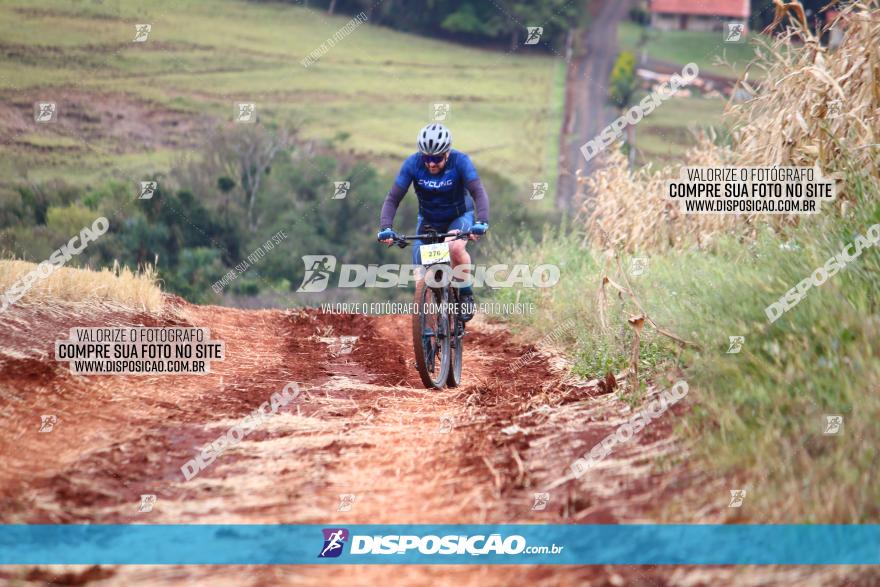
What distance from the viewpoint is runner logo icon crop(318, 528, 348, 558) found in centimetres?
440

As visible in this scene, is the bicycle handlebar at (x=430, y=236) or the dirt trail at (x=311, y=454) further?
the bicycle handlebar at (x=430, y=236)

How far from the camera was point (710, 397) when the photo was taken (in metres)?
5.48

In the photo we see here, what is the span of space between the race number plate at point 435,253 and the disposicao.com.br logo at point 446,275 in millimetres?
100

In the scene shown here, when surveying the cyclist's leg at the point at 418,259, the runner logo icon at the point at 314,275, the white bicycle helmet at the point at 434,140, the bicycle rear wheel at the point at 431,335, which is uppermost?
the white bicycle helmet at the point at 434,140

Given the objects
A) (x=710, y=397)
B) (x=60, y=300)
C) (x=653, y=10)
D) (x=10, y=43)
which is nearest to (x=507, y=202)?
(x=653, y=10)

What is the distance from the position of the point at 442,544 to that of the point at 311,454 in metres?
1.56

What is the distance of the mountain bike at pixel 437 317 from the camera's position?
799cm

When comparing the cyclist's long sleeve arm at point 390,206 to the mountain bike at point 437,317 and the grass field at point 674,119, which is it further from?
the grass field at point 674,119

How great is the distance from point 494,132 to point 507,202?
612 centimetres

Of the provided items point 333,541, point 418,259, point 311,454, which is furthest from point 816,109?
point 333,541

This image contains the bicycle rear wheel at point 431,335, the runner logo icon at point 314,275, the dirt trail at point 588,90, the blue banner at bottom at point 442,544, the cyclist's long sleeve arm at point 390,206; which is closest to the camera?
the blue banner at bottom at point 442,544

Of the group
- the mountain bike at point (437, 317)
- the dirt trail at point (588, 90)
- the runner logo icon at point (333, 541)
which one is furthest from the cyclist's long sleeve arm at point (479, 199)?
the dirt trail at point (588, 90)

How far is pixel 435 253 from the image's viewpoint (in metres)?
8.05

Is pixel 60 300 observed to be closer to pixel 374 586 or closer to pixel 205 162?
pixel 374 586
